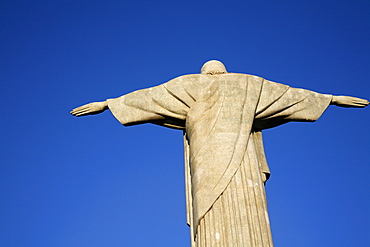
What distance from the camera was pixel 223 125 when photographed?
33.2ft

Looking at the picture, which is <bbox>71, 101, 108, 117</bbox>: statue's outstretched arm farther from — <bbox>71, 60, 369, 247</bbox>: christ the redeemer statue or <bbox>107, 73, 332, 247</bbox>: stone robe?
<bbox>107, 73, 332, 247</bbox>: stone robe

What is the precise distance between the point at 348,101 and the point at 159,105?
424cm

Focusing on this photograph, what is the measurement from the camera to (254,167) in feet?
32.3

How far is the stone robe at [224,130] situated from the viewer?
916 centimetres

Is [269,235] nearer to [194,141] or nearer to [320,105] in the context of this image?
A: [194,141]

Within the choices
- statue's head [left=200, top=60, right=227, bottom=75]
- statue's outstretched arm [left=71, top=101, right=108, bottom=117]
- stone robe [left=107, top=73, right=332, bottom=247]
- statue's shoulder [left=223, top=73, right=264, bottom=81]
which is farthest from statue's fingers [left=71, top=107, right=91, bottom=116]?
statue's shoulder [left=223, top=73, right=264, bottom=81]

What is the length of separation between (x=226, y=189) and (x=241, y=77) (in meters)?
2.75

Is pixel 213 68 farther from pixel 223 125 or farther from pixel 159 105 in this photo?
pixel 223 125

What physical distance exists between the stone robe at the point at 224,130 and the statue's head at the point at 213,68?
35 centimetres

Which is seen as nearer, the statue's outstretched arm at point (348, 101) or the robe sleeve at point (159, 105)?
the robe sleeve at point (159, 105)

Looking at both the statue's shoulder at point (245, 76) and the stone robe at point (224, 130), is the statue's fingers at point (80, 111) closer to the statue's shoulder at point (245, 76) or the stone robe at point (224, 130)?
the stone robe at point (224, 130)

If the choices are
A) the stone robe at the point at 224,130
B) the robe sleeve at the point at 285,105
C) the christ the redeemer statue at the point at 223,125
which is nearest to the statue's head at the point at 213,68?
the christ the redeemer statue at the point at 223,125

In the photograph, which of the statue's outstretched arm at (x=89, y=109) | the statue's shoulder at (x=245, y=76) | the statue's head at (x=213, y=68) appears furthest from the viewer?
the statue's head at (x=213, y=68)

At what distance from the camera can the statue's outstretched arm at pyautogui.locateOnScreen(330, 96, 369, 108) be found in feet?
37.8
